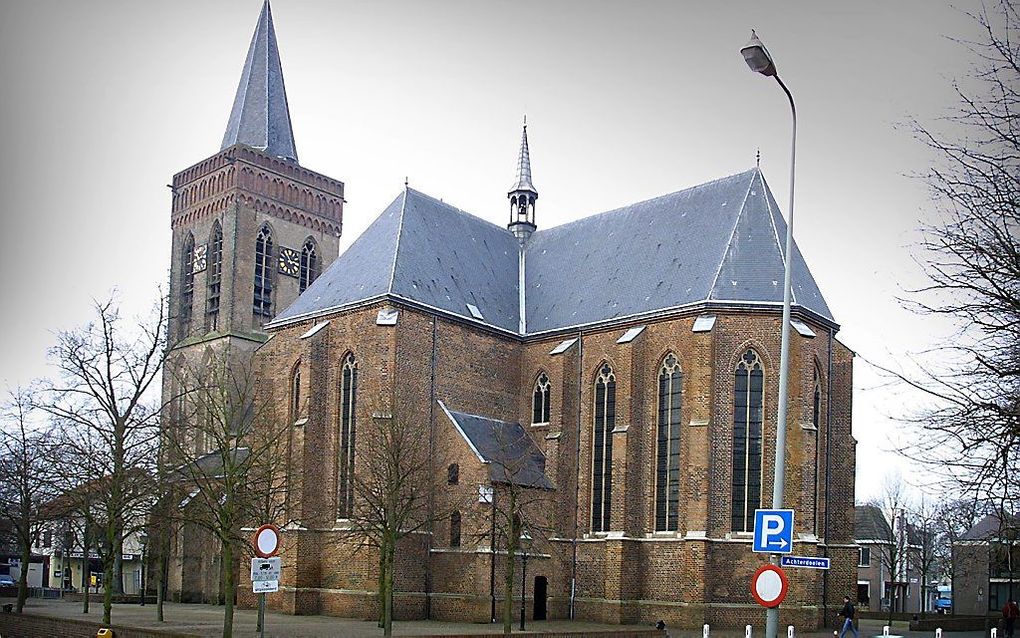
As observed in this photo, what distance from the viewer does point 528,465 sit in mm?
42406

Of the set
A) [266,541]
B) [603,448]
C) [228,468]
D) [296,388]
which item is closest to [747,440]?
[603,448]

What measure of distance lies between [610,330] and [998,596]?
34.6 meters

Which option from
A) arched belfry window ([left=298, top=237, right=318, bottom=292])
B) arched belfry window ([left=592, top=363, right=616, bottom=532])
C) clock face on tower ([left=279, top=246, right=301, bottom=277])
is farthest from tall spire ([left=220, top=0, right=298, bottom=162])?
arched belfry window ([left=592, top=363, right=616, bottom=532])

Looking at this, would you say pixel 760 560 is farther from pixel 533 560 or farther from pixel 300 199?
pixel 300 199

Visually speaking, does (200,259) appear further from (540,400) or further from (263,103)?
(540,400)

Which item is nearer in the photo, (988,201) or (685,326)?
(988,201)

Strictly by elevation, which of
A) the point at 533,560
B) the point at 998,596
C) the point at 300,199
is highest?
the point at 300,199

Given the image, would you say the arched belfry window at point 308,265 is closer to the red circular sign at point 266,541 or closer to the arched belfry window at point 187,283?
the arched belfry window at point 187,283

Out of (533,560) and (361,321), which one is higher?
(361,321)

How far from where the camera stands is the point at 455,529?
131 feet

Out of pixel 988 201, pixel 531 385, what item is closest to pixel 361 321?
pixel 531 385

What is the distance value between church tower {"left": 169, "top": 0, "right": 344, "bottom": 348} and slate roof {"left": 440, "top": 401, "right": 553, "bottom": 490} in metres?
20.2

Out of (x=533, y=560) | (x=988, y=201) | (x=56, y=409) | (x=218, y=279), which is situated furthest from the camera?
(x=218, y=279)

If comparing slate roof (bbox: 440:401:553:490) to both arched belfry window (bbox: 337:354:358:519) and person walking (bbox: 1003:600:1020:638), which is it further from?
person walking (bbox: 1003:600:1020:638)
